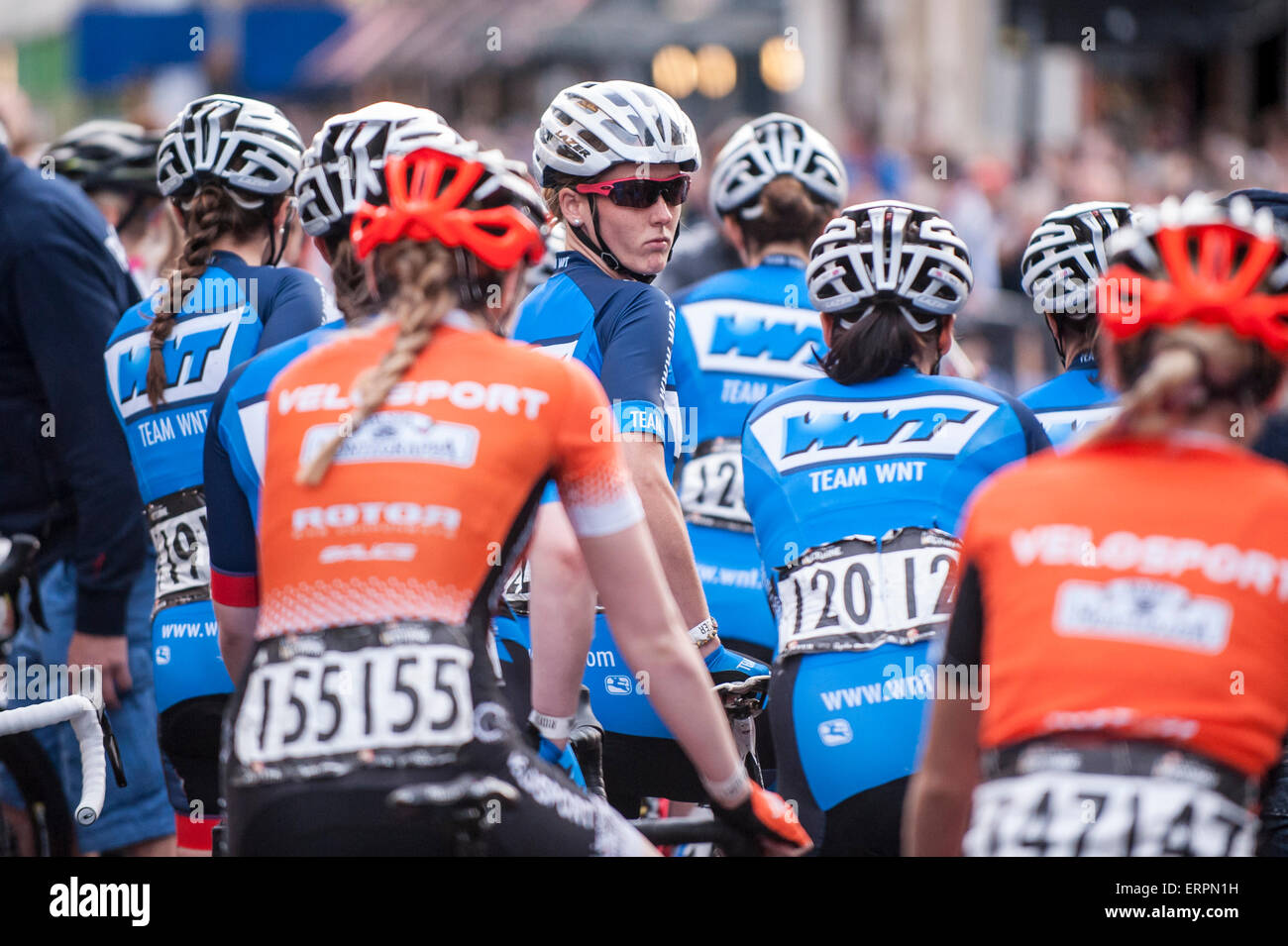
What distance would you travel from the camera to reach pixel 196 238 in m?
5.51

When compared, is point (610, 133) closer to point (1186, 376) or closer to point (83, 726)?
point (83, 726)

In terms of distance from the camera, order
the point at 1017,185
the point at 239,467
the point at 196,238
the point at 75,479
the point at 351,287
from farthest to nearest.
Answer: the point at 1017,185
the point at 75,479
the point at 196,238
the point at 239,467
the point at 351,287

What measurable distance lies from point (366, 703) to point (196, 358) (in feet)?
7.54

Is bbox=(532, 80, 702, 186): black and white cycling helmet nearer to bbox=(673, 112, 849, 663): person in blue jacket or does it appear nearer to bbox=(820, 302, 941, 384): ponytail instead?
bbox=(673, 112, 849, 663): person in blue jacket

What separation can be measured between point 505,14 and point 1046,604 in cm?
4137

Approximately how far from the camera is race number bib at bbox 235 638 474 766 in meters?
3.34

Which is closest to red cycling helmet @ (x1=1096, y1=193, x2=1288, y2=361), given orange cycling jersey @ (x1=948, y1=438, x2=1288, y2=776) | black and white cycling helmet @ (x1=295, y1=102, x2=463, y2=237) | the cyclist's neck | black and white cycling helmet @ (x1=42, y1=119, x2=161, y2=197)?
orange cycling jersey @ (x1=948, y1=438, x2=1288, y2=776)

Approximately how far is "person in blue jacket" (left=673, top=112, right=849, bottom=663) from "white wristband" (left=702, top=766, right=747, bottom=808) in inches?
101

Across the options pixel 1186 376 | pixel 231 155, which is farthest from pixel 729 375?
pixel 1186 376

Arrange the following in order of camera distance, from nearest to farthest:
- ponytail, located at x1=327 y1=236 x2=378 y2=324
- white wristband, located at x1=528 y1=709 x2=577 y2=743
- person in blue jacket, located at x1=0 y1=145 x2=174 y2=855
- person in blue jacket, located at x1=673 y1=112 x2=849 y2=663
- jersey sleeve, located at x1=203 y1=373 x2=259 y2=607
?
1. ponytail, located at x1=327 y1=236 x2=378 y2=324
2. jersey sleeve, located at x1=203 y1=373 x2=259 y2=607
3. white wristband, located at x1=528 y1=709 x2=577 y2=743
4. person in blue jacket, located at x1=0 y1=145 x2=174 y2=855
5. person in blue jacket, located at x1=673 y1=112 x2=849 y2=663
